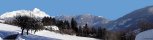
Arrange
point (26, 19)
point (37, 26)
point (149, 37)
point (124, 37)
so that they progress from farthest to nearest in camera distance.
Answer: point (124, 37), point (37, 26), point (26, 19), point (149, 37)

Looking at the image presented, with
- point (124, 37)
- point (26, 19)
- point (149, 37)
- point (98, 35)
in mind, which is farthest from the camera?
point (98, 35)

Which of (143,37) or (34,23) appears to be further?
(34,23)

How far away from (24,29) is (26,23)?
627 cm

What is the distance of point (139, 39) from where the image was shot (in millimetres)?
19906

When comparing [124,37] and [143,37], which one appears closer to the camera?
[143,37]

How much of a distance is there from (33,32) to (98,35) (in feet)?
280

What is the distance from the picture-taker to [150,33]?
64.4ft

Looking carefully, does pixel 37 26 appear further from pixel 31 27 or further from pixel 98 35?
pixel 98 35

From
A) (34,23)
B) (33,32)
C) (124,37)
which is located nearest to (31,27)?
(34,23)

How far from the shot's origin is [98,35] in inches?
7736

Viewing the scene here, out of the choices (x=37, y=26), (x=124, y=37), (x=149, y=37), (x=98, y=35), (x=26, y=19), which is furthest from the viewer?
(x=98, y=35)

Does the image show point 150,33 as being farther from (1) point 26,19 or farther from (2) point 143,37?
(1) point 26,19

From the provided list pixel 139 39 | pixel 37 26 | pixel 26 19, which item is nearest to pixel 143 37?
pixel 139 39

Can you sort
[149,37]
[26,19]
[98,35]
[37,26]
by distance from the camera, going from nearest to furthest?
[149,37], [26,19], [37,26], [98,35]
